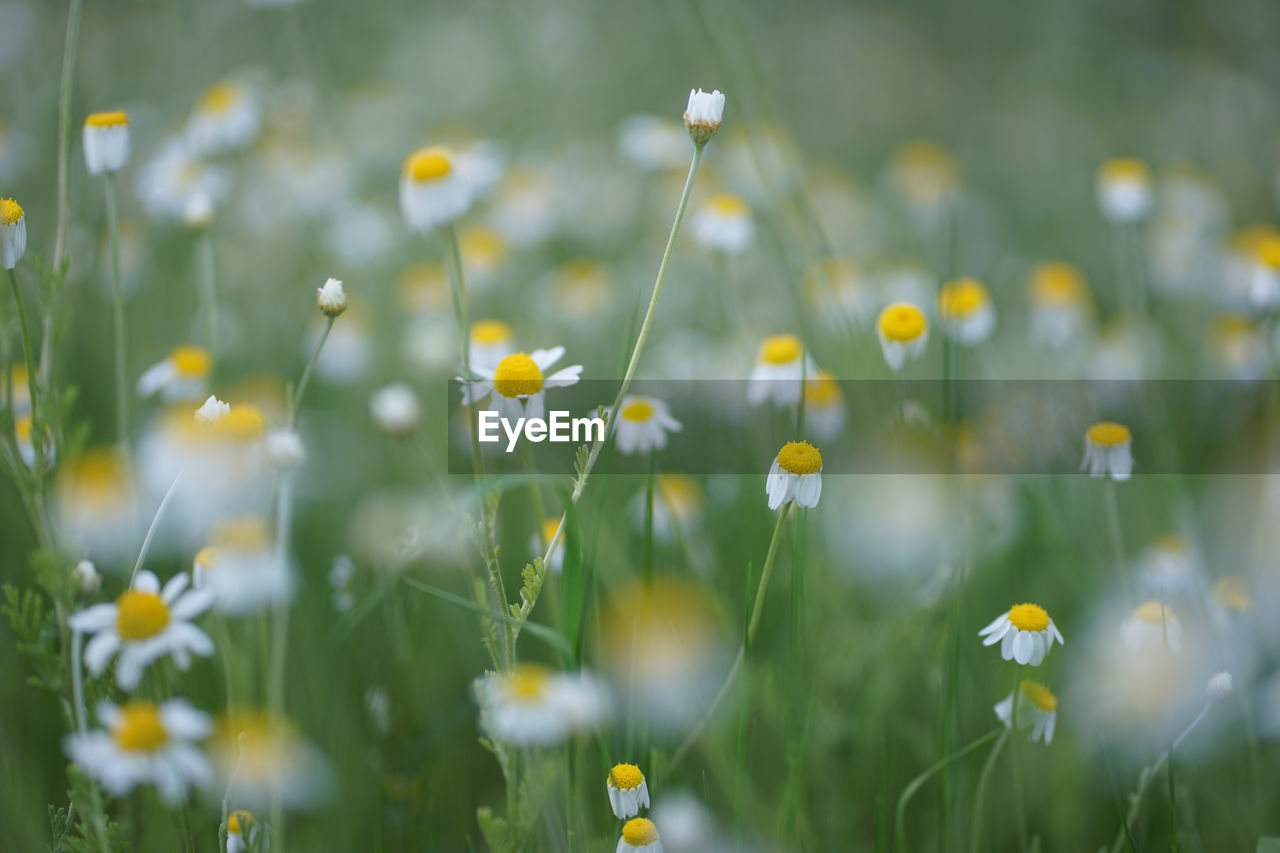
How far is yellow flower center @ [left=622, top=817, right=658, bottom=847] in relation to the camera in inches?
33.9

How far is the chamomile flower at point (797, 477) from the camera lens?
952 mm

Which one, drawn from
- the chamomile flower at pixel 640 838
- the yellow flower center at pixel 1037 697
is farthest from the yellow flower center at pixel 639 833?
the yellow flower center at pixel 1037 697

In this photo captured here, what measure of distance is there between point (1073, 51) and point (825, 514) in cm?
408

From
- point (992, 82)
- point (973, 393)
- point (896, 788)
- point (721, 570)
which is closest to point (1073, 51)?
point (992, 82)

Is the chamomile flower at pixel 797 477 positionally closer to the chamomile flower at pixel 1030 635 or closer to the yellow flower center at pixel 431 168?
the chamomile flower at pixel 1030 635

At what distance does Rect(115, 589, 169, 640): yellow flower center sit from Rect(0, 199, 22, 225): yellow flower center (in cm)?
39

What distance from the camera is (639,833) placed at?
0.86 meters

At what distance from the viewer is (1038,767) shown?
1.41m

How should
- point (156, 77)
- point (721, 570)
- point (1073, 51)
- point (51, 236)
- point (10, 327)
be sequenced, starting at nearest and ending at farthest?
point (10, 327), point (721, 570), point (51, 236), point (156, 77), point (1073, 51)

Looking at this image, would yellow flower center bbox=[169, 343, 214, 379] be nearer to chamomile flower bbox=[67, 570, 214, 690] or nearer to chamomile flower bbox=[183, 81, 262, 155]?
chamomile flower bbox=[67, 570, 214, 690]

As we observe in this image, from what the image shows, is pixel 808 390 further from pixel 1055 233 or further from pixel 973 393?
pixel 1055 233

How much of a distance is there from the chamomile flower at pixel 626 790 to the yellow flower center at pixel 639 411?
524mm

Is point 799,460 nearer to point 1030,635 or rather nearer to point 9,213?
point 1030,635

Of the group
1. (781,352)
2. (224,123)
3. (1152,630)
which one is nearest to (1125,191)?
(781,352)
